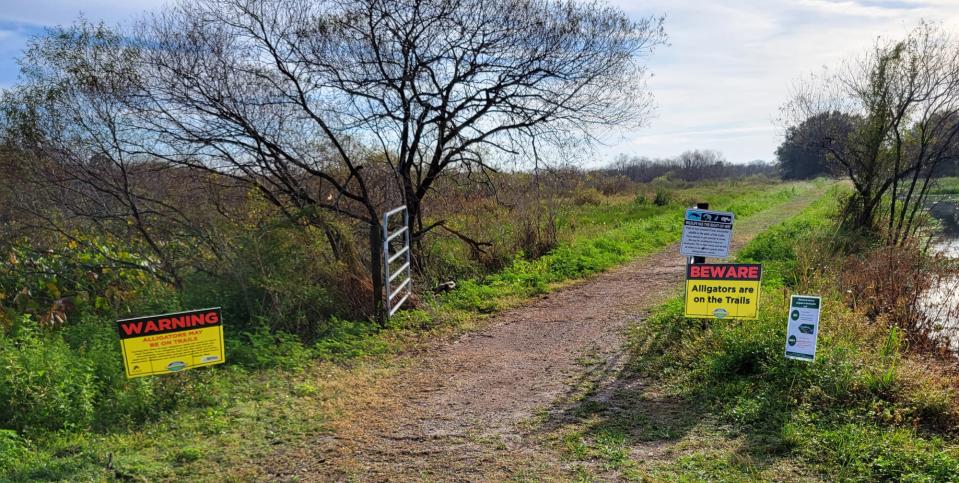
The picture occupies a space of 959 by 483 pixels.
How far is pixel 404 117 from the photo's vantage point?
983 cm

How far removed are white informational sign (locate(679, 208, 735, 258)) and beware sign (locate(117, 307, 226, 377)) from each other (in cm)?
495

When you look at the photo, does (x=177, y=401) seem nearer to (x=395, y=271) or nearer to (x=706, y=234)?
(x=395, y=271)

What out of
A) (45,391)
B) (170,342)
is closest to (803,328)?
(170,342)

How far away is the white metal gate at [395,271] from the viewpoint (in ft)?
26.5

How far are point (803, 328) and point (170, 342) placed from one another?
541 centimetres

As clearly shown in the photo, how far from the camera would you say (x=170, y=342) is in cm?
504

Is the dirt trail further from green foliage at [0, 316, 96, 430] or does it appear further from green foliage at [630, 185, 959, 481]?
green foliage at [0, 316, 96, 430]

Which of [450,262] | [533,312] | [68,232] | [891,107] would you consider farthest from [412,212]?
[891,107]

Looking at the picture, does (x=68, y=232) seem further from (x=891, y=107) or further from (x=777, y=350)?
(x=891, y=107)

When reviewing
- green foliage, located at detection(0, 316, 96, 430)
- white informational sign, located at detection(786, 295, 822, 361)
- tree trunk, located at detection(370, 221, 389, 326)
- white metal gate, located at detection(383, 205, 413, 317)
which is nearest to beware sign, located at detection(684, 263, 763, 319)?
white informational sign, located at detection(786, 295, 822, 361)

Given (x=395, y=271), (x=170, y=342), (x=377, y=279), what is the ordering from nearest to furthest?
(x=170, y=342)
(x=377, y=279)
(x=395, y=271)

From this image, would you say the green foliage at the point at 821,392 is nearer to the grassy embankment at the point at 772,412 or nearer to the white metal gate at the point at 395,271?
the grassy embankment at the point at 772,412

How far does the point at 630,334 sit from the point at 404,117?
16.4 feet

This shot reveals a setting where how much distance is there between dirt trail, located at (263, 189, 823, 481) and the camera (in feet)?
13.7
